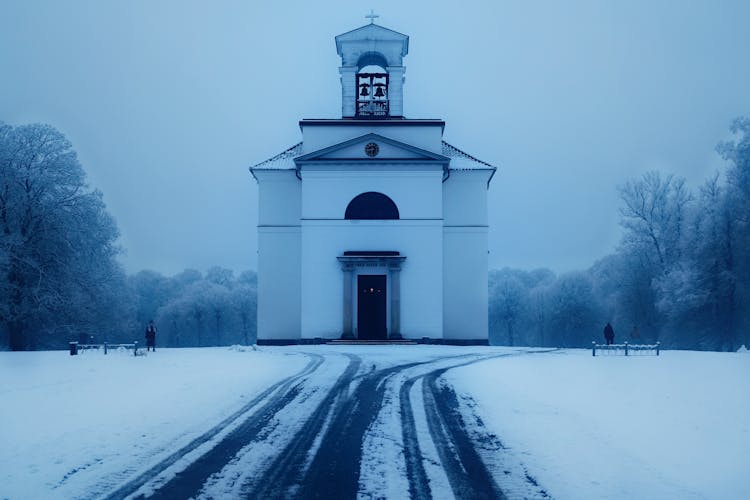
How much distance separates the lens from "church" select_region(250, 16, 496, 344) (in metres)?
32.4

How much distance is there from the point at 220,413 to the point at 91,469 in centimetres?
370

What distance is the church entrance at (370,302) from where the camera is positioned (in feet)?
107

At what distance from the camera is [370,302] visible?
3269 cm

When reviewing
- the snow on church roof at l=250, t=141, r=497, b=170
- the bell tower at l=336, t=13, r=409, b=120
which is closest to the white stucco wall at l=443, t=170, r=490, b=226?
the snow on church roof at l=250, t=141, r=497, b=170

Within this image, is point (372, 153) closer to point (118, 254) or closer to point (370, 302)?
point (370, 302)

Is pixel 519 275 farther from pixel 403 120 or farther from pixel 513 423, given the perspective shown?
pixel 513 423

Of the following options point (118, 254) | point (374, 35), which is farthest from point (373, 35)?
point (118, 254)

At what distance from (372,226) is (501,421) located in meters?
23.0

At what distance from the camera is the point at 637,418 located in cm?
1023

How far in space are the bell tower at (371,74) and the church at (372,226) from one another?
0.05 metres

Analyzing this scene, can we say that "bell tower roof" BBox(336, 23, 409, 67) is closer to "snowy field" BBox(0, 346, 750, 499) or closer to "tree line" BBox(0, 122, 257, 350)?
"tree line" BBox(0, 122, 257, 350)

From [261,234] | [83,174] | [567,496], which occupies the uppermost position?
[83,174]

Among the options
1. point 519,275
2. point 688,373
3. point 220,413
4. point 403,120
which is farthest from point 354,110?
point 519,275

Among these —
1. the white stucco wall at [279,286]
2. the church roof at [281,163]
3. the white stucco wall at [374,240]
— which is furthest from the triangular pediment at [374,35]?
the white stucco wall at [279,286]
